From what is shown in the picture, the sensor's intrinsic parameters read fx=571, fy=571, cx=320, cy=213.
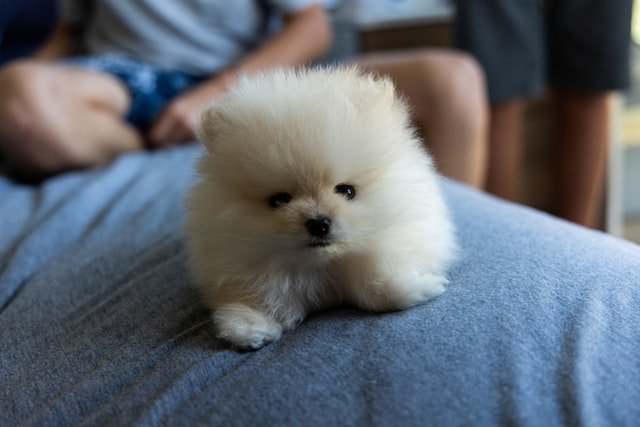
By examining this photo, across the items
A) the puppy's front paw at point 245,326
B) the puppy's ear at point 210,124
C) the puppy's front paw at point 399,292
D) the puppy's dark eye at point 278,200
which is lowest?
the puppy's front paw at point 245,326

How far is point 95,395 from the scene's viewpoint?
0.66m

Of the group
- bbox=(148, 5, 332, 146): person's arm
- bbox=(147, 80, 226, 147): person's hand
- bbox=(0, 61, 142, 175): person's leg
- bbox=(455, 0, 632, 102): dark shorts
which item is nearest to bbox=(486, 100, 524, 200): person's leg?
bbox=(455, 0, 632, 102): dark shorts

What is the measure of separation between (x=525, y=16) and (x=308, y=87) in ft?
4.60

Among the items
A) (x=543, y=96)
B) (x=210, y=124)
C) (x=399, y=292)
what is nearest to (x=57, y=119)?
(x=210, y=124)

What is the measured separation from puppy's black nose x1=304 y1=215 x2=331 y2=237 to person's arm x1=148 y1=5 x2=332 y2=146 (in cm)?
108

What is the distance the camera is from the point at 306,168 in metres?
0.65

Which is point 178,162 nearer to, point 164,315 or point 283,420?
point 164,315


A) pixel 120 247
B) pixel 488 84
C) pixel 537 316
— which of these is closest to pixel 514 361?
pixel 537 316

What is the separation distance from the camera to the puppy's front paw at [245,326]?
2.23 feet

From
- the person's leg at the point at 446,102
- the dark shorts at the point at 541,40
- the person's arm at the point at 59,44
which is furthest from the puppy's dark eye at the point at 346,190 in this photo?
the person's arm at the point at 59,44

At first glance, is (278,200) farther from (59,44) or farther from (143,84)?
(59,44)

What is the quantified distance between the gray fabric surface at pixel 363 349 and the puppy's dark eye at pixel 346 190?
15 cm

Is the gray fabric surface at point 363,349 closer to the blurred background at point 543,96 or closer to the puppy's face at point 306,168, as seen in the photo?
the puppy's face at point 306,168

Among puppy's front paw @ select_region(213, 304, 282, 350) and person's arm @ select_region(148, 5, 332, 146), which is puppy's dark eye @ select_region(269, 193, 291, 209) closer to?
puppy's front paw @ select_region(213, 304, 282, 350)
